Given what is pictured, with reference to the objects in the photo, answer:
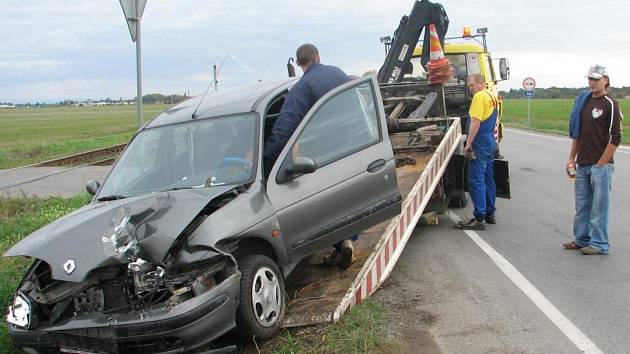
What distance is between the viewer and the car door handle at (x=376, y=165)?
18.4 feet

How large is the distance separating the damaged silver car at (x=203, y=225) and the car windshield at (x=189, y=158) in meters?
0.01

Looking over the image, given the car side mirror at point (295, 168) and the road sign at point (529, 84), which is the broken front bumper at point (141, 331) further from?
the road sign at point (529, 84)

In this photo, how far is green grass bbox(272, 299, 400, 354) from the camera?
4301 mm

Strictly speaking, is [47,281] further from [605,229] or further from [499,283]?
[605,229]

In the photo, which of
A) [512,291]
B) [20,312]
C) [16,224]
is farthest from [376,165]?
[16,224]

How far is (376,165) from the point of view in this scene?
5.67 metres

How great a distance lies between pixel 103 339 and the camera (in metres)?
3.76

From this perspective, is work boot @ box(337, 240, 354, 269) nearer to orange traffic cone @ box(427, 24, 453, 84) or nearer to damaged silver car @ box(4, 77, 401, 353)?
damaged silver car @ box(4, 77, 401, 353)

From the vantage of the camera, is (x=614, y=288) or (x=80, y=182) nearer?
(x=614, y=288)

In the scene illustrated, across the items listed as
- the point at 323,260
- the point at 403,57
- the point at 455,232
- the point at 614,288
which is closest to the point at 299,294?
the point at 323,260

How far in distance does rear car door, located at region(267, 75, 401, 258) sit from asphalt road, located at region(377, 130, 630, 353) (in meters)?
0.81

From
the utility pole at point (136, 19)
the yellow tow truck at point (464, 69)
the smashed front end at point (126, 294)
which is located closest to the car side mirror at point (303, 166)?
the smashed front end at point (126, 294)

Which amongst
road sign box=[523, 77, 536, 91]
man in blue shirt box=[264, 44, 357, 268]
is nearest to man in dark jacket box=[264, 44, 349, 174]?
man in blue shirt box=[264, 44, 357, 268]

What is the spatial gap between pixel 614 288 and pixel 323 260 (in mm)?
2631
